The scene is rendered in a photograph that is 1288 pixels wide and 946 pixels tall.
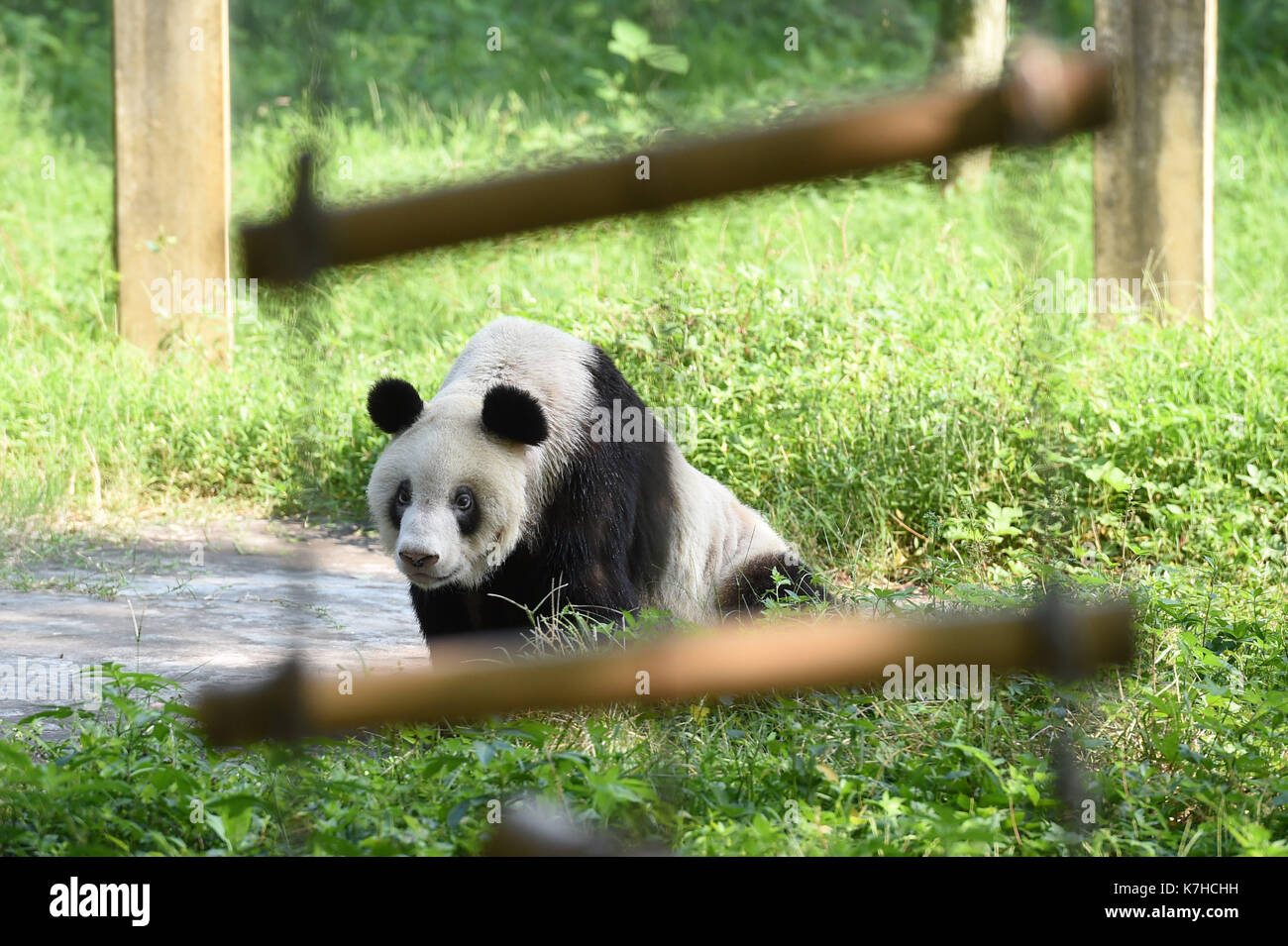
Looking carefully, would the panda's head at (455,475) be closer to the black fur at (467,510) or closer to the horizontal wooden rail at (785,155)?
the black fur at (467,510)

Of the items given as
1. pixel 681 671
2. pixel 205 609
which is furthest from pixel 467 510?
pixel 681 671

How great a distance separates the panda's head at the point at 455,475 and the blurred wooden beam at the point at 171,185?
3703 mm

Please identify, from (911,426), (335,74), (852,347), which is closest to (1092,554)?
(911,426)

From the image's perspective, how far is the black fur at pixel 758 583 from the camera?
15.5ft

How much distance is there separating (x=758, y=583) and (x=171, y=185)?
4440 mm

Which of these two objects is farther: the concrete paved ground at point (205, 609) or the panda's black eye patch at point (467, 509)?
the concrete paved ground at point (205, 609)

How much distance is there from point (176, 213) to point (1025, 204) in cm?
656

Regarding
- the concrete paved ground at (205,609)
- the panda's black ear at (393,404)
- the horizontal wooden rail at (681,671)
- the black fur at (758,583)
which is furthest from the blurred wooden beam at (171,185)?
the horizontal wooden rail at (681,671)

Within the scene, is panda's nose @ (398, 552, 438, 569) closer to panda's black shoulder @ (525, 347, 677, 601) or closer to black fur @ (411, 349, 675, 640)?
black fur @ (411, 349, 675, 640)

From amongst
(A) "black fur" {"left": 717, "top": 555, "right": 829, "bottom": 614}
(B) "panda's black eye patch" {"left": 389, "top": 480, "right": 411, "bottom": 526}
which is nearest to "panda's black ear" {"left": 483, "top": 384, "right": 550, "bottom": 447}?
(B) "panda's black eye patch" {"left": 389, "top": 480, "right": 411, "bottom": 526}

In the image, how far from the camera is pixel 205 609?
534cm

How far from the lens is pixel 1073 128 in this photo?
1.70 meters
